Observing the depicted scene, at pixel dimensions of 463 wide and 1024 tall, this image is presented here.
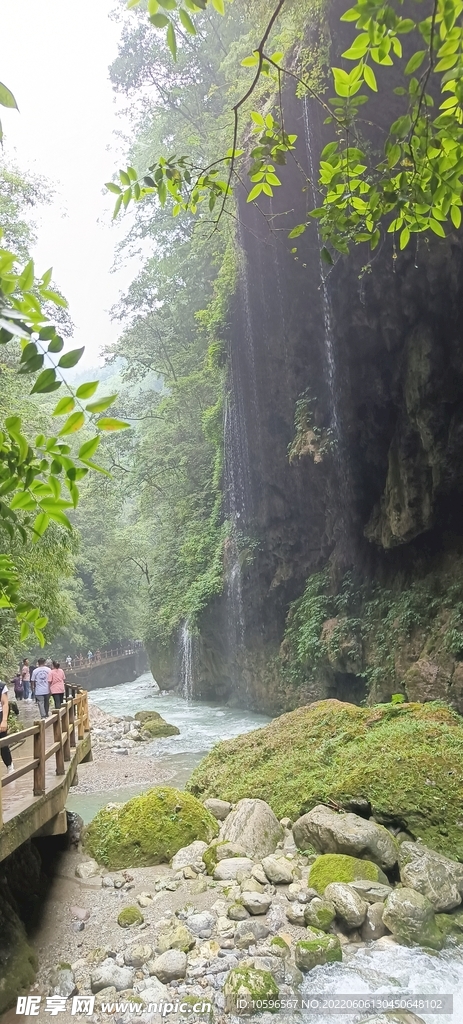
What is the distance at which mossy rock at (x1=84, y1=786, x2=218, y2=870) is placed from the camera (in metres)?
6.72

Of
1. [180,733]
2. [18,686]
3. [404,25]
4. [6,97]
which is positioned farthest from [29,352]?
[18,686]

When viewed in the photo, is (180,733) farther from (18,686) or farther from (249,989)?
(249,989)

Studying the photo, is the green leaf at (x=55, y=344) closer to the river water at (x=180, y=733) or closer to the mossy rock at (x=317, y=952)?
the mossy rock at (x=317, y=952)

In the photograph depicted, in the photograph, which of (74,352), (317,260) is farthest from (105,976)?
(317,260)

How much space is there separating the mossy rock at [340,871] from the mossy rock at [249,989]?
1.24 meters

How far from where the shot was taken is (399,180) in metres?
2.01

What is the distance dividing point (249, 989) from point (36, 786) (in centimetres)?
258

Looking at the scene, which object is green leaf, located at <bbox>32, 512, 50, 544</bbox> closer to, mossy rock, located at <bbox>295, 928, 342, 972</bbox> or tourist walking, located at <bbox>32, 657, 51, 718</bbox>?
mossy rock, located at <bbox>295, 928, 342, 972</bbox>

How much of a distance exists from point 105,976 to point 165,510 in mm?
24693

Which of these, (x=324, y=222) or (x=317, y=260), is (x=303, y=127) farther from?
(x=324, y=222)

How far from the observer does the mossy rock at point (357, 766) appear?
19.9 ft

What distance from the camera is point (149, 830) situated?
22.6 ft

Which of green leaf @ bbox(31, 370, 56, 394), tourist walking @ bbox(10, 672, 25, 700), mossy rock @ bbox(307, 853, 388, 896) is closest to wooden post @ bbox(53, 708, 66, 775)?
mossy rock @ bbox(307, 853, 388, 896)

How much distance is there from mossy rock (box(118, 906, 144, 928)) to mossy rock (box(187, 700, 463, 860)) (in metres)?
2.36
